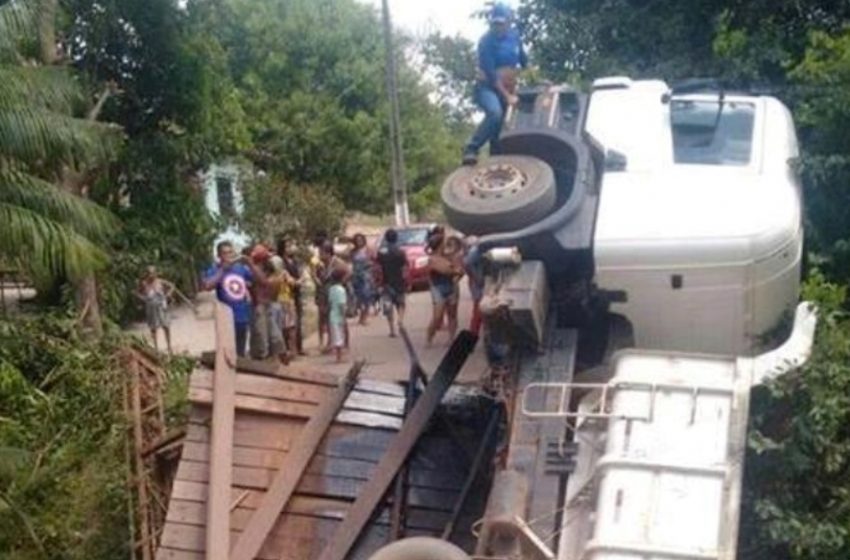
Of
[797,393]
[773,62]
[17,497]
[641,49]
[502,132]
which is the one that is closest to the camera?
[797,393]

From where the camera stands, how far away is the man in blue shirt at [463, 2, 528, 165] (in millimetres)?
8773

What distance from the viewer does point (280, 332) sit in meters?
12.6

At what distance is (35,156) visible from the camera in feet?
35.7

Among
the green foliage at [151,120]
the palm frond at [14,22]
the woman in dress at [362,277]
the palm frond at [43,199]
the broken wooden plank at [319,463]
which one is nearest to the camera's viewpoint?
the broken wooden plank at [319,463]

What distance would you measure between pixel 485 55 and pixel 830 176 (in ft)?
7.84

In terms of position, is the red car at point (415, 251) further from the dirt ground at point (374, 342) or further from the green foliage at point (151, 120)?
the green foliage at point (151, 120)

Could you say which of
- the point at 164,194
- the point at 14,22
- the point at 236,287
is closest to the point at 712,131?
the point at 236,287

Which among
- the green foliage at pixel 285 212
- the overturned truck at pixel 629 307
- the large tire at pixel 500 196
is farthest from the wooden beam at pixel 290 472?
the green foliage at pixel 285 212

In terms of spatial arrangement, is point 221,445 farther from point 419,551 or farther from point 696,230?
point 696,230

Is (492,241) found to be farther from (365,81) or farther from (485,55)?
(365,81)

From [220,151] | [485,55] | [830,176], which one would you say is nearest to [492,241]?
[485,55]

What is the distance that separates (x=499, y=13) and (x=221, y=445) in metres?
→ 3.47

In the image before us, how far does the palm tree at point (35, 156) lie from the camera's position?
10.5 meters

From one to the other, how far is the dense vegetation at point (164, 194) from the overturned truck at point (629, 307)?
19.2 inches
